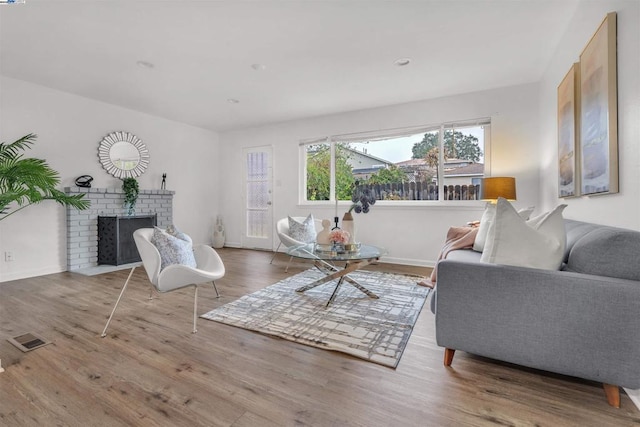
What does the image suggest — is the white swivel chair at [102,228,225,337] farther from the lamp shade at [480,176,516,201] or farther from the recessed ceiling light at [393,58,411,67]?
the lamp shade at [480,176,516,201]

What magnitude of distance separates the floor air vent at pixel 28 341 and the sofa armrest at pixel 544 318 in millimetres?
2534

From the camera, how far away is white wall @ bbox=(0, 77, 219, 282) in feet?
11.6

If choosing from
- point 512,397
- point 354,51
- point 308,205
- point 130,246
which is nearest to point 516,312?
point 512,397

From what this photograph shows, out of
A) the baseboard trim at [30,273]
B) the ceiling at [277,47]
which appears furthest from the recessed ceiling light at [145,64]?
the baseboard trim at [30,273]

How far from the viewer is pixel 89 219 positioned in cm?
417

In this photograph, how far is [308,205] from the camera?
5.30 metres

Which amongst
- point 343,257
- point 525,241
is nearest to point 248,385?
point 343,257

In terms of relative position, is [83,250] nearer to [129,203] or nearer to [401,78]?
[129,203]

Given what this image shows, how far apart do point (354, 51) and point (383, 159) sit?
2.09 m

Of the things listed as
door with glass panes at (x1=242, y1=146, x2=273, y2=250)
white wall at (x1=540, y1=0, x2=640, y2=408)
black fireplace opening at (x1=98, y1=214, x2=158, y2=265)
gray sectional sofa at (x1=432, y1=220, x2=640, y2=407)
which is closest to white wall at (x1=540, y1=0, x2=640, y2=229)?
white wall at (x1=540, y1=0, x2=640, y2=408)

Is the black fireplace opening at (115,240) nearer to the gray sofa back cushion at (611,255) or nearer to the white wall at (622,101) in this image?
the gray sofa back cushion at (611,255)

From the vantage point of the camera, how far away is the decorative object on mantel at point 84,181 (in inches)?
161

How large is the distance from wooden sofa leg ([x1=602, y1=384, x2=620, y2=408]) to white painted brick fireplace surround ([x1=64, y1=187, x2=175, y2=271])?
17.8ft

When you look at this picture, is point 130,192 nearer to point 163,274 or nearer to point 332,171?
point 163,274
